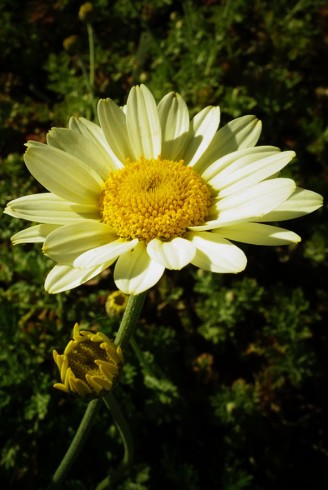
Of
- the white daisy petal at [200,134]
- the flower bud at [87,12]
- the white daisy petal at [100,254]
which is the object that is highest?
the flower bud at [87,12]

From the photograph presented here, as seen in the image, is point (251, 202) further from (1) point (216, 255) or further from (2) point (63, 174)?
(2) point (63, 174)

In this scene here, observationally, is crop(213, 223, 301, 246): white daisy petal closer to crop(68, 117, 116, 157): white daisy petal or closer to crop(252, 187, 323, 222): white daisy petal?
crop(252, 187, 323, 222): white daisy petal

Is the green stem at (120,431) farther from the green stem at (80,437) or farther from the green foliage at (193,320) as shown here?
the green foliage at (193,320)

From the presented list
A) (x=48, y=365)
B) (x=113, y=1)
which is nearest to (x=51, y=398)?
(x=48, y=365)

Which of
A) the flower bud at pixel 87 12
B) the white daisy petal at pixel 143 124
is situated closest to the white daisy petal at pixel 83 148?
the white daisy petal at pixel 143 124

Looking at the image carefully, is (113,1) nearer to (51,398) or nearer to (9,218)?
(9,218)
